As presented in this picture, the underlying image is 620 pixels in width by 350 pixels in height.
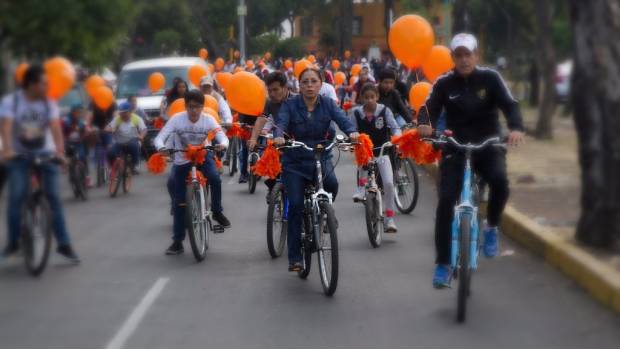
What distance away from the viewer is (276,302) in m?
8.61

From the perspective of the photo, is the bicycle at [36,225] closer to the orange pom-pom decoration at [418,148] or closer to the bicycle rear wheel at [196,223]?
the bicycle rear wheel at [196,223]

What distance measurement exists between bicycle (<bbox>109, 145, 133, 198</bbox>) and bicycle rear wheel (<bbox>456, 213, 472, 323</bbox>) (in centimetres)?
937

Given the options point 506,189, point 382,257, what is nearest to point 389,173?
point 382,257

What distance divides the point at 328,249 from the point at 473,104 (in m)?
1.61

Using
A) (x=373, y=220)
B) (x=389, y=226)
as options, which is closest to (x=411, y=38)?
(x=389, y=226)

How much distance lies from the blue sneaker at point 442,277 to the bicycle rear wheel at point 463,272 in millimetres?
409

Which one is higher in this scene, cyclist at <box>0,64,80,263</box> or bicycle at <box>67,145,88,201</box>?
cyclist at <box>0,64,80,263</box>

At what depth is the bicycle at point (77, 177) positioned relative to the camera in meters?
16.1

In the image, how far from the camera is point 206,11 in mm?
70625

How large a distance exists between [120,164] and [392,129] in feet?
19.2

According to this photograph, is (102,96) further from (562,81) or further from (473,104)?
(562,81)

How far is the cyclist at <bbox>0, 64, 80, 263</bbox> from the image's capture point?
8.68 m

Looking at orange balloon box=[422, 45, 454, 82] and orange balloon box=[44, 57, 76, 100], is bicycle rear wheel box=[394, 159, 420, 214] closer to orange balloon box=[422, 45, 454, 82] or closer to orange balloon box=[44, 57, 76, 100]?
orange balloon box=[422, 45, 454, 82]

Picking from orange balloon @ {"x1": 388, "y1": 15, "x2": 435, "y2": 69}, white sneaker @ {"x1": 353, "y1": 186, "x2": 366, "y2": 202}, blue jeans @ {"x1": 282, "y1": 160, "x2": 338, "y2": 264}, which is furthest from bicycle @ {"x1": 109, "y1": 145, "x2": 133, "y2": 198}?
blue jeans @ {"x1": 282, "y1": 160, "x2": 338, "y2": 264}
